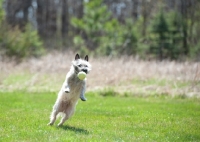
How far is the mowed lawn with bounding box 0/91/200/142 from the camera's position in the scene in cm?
990

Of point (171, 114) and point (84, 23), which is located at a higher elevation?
point (84, 23)

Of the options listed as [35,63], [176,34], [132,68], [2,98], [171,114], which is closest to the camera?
[171,114]

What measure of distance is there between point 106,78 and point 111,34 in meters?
15.7

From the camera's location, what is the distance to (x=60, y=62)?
93.2ft

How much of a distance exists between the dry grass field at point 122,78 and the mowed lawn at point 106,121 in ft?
5.73

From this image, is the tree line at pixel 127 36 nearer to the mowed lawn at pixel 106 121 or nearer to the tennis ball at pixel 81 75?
the mowed lawn at pixel 106 121

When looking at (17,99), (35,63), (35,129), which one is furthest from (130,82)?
(35,129)

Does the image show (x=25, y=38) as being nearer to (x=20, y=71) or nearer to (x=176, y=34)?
(x=20, y=71)

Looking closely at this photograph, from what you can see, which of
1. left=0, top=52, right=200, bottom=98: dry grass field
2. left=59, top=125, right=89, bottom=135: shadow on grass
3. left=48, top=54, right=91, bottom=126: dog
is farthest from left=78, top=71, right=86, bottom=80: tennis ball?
left=0, top=52, right=200, bottom=98: dry grass field

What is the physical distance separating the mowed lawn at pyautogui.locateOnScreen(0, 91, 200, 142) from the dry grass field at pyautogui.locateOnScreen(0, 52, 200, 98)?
1.75 metres

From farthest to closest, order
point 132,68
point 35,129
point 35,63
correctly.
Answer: point 35,63, point 132,68, point 35,129

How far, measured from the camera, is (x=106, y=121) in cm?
1223

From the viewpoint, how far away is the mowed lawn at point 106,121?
9.90m

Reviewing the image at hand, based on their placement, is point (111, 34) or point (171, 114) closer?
point (171, 114)
